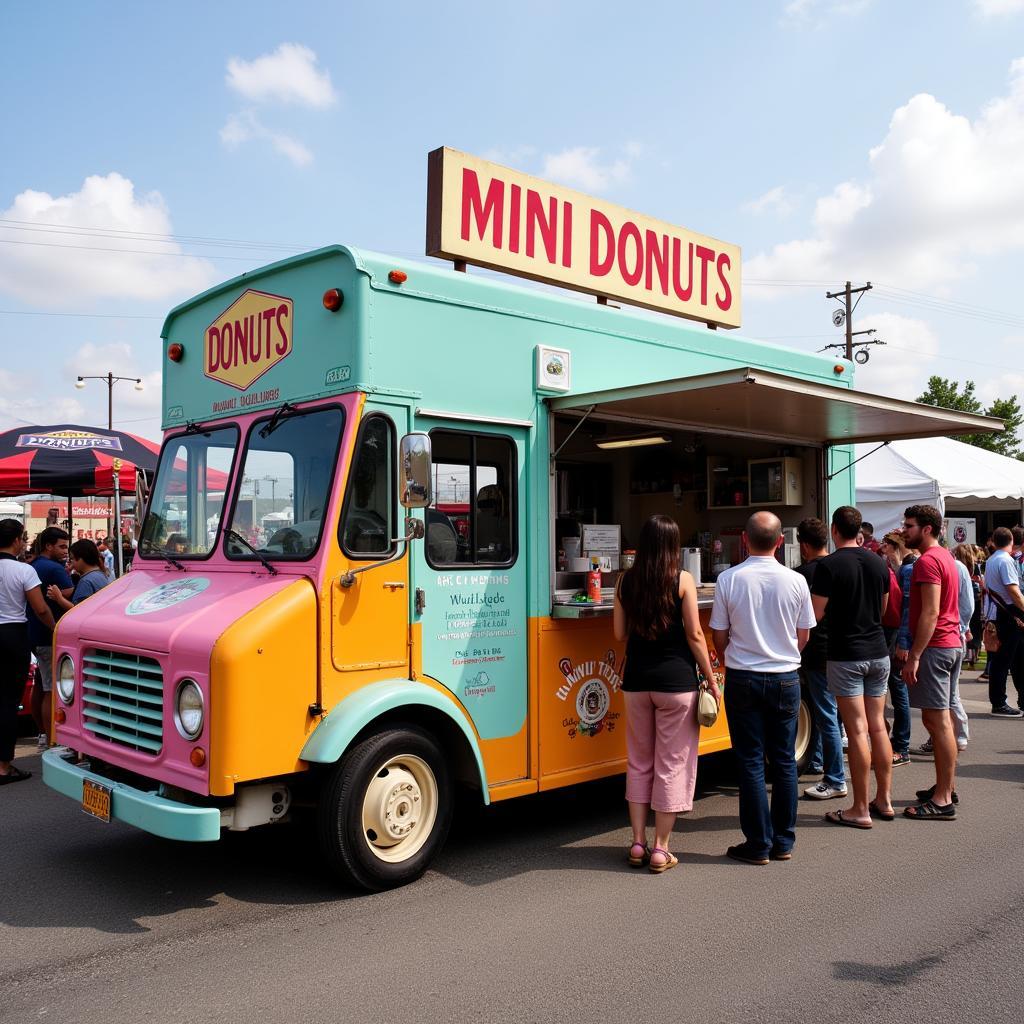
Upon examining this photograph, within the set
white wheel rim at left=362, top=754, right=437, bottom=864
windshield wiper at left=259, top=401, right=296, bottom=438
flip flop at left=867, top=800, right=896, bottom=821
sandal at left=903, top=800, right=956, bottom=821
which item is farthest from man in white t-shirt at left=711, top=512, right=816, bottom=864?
windshield wiper at left=259, top=401, right=296, bottom=438

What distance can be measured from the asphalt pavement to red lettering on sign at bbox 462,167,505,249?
390 centimetres

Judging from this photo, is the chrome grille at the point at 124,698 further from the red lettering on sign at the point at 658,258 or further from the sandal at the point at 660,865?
the red lettering on sign at the point at 658,258

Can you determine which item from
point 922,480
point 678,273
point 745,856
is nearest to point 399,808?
point 745,856

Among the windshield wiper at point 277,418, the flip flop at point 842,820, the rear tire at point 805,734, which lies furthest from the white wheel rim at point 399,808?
the rear tire at point 805,734

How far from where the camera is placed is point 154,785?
477 centimetres

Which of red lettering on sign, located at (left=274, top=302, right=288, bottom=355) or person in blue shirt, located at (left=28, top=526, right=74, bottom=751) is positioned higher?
red lettering on sign, located at (left=274, top=302, right=288, bottom=355)

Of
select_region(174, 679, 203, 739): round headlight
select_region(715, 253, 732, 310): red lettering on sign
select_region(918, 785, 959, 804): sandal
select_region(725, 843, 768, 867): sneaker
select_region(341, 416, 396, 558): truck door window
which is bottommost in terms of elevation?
select_region(725, 843, 768, 867): sneaker

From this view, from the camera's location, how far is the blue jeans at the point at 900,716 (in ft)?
25.3

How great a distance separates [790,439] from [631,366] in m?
2.00

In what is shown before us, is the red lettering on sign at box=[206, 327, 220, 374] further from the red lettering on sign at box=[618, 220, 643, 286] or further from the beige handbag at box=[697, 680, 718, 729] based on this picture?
the red lettering on sign at box=[618, 220, 643, 286]

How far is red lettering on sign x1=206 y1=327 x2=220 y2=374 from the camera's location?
5660mm

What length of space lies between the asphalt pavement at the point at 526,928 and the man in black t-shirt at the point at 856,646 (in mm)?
410

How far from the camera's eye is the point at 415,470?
4.58m

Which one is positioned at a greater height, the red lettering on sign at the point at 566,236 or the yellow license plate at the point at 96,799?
the red lettering on sign at the point at 566,236
